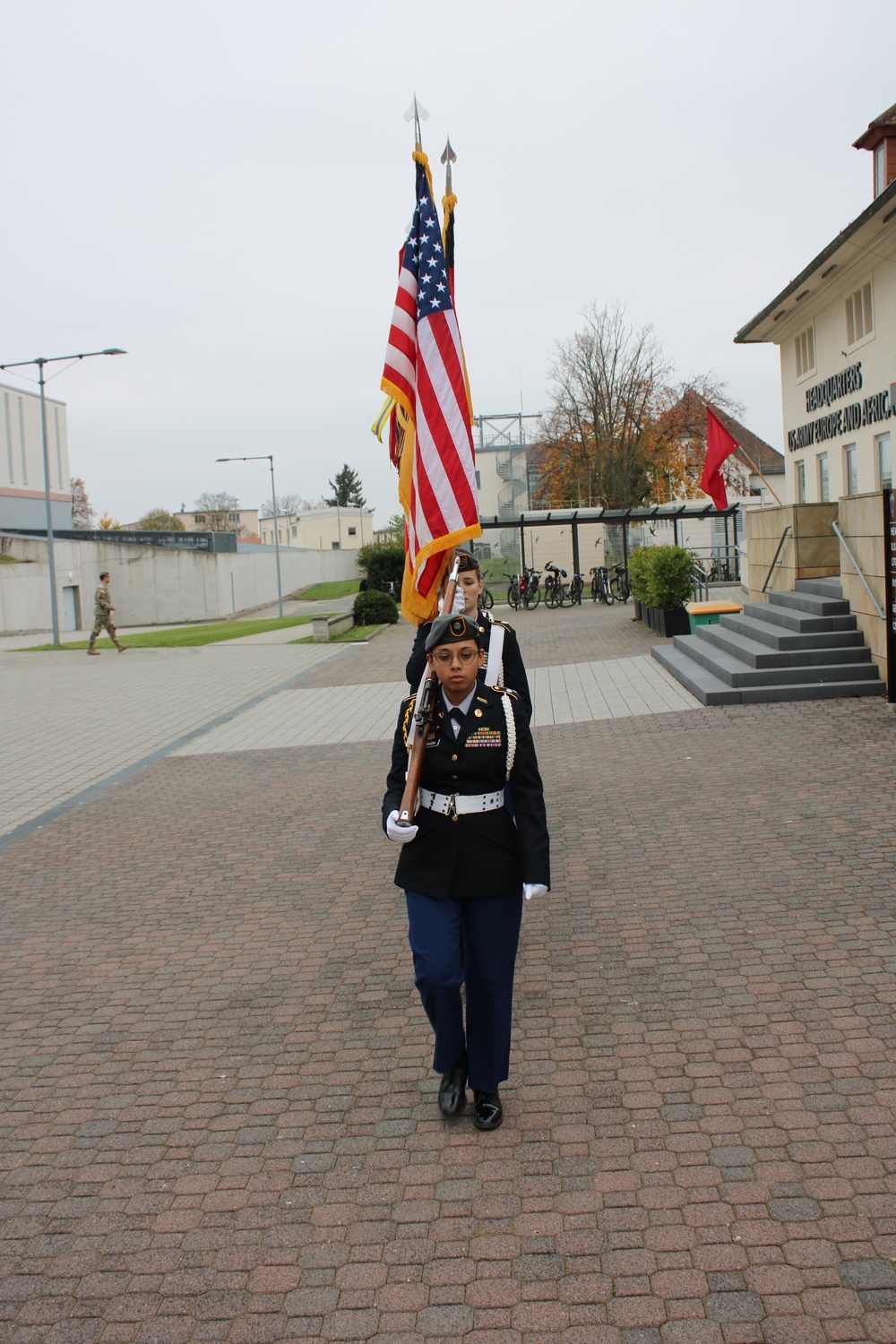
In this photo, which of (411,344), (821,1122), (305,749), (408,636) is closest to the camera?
(821,1122)

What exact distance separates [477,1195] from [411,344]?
4.47m

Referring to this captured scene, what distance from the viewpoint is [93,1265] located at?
3268 mm

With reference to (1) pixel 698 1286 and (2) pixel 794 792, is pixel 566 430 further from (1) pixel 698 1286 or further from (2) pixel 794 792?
(1) pixel 698 1286

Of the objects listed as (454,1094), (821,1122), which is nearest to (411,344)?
(454,1094)

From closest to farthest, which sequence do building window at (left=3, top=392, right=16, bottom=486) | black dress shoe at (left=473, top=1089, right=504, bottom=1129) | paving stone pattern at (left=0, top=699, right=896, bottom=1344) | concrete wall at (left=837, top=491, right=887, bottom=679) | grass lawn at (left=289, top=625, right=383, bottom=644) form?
paving stone pattern at (left=0, top=699, right=896, bottom=1344), black dress shoe at (left=473, top=1089, right=504, bottom=1129), concrete wall at (left=837, top=491, right=887, bottom=679), grass lawn at (left=289, top=625, right=383, bottom=644), building window at (left=3, top=392, right=16, bottom=486)

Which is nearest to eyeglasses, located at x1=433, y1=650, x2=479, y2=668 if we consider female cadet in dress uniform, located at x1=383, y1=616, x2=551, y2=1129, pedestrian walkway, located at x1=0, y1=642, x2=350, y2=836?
female cadet in dress uniform, located at x1=383, y1=616, x2=551, y2=1129

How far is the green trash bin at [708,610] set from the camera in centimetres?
1814

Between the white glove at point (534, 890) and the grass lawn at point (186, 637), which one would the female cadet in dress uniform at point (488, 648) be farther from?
the grass lawn at point (186, 637)

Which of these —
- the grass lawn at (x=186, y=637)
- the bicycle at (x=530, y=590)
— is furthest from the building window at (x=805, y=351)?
the grass lawn at (x=186, y=637)

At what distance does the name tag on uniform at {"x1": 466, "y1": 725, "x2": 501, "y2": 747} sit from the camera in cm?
387

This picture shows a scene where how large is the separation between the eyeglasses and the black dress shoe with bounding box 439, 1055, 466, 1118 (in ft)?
4.87

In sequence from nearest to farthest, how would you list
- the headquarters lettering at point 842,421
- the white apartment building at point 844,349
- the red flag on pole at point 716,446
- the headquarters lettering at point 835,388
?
1. the white apartment building at point 844,349
2. the headquarters lettering at point 842,421
3. the headquarters lettering at point 835,388
4. the red flag on pole at point 716,446

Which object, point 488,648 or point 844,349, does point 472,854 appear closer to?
point 488,648

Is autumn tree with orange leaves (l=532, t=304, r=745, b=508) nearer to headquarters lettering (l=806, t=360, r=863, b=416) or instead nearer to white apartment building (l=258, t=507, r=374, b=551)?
headquarters lettering (l=806, t=360, r=863, b=416)
